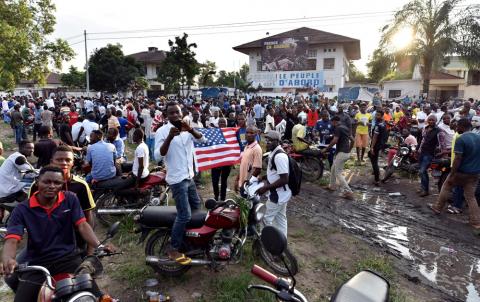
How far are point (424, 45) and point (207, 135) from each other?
21434mm

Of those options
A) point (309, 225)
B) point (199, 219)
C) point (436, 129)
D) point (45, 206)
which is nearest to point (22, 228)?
point (45, 206)

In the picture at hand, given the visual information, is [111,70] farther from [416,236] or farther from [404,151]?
[416,236]

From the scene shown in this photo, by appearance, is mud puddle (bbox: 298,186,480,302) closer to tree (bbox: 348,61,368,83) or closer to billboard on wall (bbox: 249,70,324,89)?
billboard on wall (bbox: 249,70,324,89)

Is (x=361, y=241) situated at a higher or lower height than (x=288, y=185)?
lower

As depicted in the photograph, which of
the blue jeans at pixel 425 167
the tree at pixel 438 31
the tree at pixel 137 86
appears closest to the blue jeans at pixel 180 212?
the blue jeans at pixel 425 167

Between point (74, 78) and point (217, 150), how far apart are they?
161 ft

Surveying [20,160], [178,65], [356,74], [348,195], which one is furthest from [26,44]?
[356,74]

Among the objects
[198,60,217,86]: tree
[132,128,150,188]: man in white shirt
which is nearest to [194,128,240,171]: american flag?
[132,128,150,188]: man in white shirt

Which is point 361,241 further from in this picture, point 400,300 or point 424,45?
point 424,45

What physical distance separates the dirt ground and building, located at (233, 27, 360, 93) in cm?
2832

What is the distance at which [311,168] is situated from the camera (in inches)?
340

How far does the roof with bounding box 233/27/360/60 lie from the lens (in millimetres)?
34500

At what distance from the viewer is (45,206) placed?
2.68m

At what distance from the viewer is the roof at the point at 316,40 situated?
113 feet
